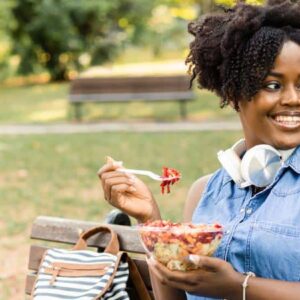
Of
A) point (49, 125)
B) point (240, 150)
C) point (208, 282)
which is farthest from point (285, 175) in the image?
point (49, 125)

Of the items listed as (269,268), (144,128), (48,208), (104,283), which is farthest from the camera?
(144,128)

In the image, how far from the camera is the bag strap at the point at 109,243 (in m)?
2.78

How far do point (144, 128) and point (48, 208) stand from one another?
5.25 metres

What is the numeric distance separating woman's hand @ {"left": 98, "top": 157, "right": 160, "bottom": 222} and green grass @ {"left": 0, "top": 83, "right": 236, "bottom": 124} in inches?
432

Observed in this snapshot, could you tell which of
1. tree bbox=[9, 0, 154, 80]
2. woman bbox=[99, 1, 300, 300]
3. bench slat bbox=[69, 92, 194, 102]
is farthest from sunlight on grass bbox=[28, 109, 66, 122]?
woman bbox=[99, 1, 300, 300]

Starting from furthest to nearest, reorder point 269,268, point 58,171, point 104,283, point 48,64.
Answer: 1. point 48,64
2. point 58,171
3. point 104,283
4. point 269,268

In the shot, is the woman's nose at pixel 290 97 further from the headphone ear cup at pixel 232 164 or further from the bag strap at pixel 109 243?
the bag strap at pixel 109 243

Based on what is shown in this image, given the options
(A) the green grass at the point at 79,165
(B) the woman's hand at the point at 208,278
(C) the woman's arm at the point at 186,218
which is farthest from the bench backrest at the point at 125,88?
(B) the woman's hand at the point at 208,278

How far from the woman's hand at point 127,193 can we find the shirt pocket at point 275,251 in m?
0.41

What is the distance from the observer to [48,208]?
7273mm

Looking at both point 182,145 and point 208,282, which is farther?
point 182,145

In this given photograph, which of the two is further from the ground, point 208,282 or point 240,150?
point 240,150

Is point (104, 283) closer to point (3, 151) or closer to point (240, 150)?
point (240, 150)

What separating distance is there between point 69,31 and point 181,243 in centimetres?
2147
